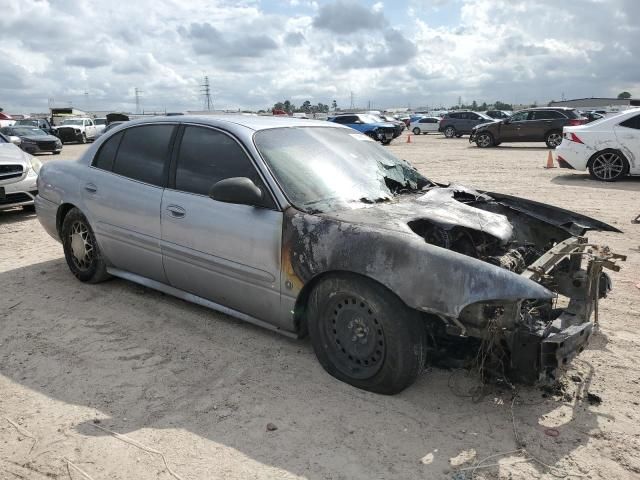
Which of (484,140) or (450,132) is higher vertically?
(450,132)

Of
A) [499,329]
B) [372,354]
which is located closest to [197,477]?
[372,354]

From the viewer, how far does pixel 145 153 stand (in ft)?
14.9

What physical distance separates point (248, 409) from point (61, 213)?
326cm

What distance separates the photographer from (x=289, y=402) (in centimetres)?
322

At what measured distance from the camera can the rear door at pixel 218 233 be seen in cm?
359

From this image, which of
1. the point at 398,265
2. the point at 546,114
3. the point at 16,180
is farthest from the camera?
the point at 546,114

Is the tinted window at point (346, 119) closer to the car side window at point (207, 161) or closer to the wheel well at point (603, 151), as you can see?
the wheel well at point (603, 151)

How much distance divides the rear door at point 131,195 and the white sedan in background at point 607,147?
32.0 ft

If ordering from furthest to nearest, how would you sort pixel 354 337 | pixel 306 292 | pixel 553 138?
pixel 553 138, pixel 306 292, pixel 354 337

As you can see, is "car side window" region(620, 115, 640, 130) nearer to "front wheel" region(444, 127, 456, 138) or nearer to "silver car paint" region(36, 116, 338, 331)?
"silver car paint" region(36, 116, 338, 331)

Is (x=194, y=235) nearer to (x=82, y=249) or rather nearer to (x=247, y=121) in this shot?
(x=247, y=121)

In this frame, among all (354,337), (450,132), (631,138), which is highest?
(631,138)

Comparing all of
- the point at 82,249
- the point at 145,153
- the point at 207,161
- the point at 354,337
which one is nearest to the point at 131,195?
the point at 145,153

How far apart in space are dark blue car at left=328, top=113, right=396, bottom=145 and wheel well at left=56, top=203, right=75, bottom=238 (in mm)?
22293
